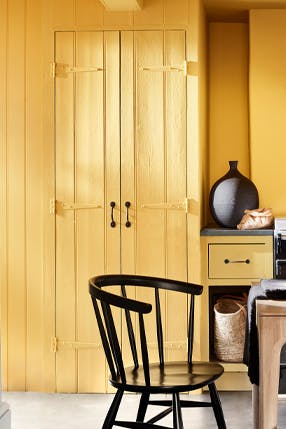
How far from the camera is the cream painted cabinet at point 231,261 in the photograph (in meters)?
4.54

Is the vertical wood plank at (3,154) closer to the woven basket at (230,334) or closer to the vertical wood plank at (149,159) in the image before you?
the vertical wood plank at (149,159)

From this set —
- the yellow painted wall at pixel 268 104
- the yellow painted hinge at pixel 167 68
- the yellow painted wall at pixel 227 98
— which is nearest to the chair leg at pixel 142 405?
the yellow painted hinge at pixel 167 68

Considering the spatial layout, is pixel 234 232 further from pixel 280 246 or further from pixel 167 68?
pixel 167 68

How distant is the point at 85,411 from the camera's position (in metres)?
4.20

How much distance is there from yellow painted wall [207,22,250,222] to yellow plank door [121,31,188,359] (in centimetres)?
82

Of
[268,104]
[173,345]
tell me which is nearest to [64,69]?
[268,104]

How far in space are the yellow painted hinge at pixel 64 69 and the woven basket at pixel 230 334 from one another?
1626 mm

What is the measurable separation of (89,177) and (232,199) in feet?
2.95

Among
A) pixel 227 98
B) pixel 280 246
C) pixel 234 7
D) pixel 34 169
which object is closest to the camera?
pixel 280 246

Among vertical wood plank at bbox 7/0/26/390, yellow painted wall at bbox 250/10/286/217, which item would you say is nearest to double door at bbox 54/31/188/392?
vertical wood plank at bbox 7/0/26/390

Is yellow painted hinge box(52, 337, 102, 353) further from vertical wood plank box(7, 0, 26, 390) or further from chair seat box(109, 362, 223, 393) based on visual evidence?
chair seat box(109, 362, 223, 393)

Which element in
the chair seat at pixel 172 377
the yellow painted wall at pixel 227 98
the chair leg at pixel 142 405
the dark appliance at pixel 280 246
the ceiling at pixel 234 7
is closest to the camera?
the chair seat at pixel 172 377

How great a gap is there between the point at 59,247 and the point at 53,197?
30 centimetres

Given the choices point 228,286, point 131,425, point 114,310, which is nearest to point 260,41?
point 228,286
